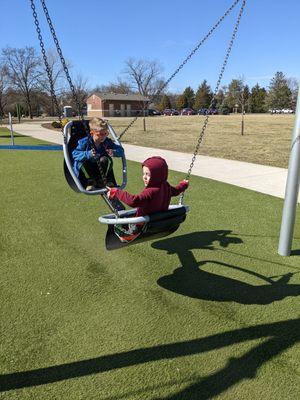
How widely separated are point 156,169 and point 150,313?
1.18 m

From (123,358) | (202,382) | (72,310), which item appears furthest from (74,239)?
(202,382)

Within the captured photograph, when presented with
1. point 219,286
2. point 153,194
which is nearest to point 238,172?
point 219,286

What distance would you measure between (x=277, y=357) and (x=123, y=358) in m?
1.06

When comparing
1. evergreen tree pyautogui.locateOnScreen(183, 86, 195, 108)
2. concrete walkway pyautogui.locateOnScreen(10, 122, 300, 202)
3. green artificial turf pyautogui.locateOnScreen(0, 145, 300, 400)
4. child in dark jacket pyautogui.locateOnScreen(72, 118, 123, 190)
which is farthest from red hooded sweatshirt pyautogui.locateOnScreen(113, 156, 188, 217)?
evergreen tree pyautogui.locateOnScreen(183, 86, 195, 108)

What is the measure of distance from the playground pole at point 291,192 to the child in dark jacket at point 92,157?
1862mm

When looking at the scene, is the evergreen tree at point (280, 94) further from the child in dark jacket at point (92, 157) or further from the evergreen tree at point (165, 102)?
the child in dark jacket at point (92, 157)

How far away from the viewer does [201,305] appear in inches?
131

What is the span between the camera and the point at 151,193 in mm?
3160

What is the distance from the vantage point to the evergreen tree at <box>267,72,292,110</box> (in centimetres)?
7719

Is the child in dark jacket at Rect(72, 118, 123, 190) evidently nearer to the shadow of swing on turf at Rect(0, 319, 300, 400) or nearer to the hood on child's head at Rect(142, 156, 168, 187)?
the hood on child's head at Rect(142, 156, 168, 187)

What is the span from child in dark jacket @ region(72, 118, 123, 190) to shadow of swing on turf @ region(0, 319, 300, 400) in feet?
6.27

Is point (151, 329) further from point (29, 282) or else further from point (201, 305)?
point (29, 282)

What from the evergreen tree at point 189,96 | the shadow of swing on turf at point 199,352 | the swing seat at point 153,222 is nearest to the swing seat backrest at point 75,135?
the swing seat at point 153,222

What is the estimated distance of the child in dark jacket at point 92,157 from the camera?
13.5 feet
